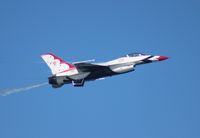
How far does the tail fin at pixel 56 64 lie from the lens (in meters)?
48.5

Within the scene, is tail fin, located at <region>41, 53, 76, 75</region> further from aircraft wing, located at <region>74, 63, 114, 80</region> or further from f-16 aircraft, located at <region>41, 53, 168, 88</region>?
aircraft wing, located at <region>74, 63, 114, 80</region>

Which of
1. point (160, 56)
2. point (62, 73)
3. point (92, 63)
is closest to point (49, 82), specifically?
point (62, 73)

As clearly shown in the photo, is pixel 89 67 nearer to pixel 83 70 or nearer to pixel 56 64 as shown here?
pixel 83 70

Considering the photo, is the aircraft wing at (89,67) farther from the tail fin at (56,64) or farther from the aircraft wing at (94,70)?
the tail fin at (56,64)

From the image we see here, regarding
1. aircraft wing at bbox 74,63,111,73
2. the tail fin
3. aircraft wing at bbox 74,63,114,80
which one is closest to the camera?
aircraft wing at bbox 74,63,111,73

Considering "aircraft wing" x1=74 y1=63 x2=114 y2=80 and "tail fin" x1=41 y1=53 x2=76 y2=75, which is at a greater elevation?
"tail fin" x1=41 y1=53 x2=76 y2=75

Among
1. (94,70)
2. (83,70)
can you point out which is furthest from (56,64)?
(94,70)

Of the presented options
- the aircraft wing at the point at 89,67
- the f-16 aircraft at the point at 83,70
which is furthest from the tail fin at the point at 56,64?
the aircraft wing at the point at 89,67

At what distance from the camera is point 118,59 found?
161 feet

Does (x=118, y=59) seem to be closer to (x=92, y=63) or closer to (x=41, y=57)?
(x=92, y=63)

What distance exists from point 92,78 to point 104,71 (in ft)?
4.68

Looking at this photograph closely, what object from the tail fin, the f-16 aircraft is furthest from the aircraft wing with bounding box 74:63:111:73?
the tail fin

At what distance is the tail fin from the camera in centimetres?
4847

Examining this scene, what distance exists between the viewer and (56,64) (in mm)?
49062
